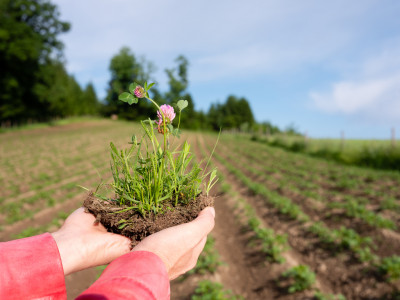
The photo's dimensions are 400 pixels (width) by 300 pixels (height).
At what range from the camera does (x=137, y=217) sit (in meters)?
1.70

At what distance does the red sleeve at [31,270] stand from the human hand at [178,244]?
1.60ft

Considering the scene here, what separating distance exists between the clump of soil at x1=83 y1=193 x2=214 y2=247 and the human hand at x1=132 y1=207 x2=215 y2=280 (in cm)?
14

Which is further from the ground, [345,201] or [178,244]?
[178,244]

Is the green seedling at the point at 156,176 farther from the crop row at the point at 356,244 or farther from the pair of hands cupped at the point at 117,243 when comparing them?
the crop row at the point at 356,244

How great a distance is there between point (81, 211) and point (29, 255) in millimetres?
446

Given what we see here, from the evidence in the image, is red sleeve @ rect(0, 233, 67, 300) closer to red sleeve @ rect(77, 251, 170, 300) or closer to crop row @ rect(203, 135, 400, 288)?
red sleeve @ rect(77, 251, 170, 300)

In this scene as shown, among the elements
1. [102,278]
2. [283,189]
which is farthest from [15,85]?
[102,278]

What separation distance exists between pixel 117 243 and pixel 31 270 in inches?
19.1

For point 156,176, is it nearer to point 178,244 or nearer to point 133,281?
point 178,244

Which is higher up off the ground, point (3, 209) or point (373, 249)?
point (373, 249)

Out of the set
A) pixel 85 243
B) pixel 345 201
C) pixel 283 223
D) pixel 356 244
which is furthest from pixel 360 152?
pixel 85 243

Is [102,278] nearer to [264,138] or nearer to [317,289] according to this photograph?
[317,289]

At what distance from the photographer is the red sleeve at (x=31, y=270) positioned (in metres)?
1.29

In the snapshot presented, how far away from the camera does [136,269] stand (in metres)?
1.02
